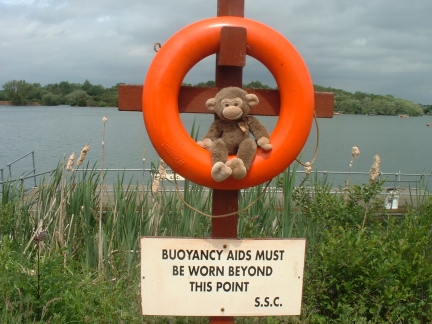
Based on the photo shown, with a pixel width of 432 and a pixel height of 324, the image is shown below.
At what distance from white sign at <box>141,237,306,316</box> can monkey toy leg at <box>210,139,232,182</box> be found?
1.07ft

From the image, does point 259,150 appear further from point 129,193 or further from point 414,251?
point 129,193

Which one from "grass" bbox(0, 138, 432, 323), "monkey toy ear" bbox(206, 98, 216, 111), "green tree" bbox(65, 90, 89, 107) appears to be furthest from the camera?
"green tree" bbox(65, 90, 89, 107)

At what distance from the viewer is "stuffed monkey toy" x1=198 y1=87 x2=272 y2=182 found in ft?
6.45

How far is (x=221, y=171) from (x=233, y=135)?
0.21 meters

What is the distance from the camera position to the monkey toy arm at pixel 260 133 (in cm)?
208

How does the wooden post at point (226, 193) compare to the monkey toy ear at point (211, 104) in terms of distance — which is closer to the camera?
the monkey toy ear at point (211, 104)

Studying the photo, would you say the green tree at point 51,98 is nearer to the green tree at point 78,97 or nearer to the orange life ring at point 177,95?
the green tree at point 78,97

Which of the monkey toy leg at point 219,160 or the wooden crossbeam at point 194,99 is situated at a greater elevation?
the wooden crossbeam at point 194,99

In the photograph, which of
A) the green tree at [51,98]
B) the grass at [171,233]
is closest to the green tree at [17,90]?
the green tree at [51,98]

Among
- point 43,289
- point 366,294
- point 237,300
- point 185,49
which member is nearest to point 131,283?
point 43,289

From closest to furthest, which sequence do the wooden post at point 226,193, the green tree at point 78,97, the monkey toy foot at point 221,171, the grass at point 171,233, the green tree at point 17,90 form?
1. the monkey toy foot at point 221,171
2. the wooden post at point 226,193
3. the grass at point 171,233
4. the green tree at point 78,97
5. the green tree at point 17,90

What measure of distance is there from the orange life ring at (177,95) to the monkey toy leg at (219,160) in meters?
0.05

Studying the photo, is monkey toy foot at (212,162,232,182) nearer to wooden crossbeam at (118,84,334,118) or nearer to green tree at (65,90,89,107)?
wooden crossbeam at (118,84,334,118)

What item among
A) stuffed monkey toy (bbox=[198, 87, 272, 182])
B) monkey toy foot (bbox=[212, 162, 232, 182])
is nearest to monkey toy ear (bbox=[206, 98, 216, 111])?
stuffed monkey toy (bbox=[198, 87, 272, 182])
